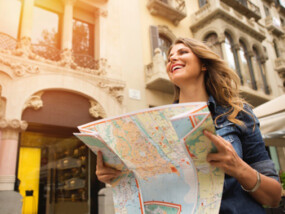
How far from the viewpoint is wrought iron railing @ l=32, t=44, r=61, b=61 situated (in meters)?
6.83

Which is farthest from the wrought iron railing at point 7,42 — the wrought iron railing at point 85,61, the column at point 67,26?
the wrought iron railing at point 85,61

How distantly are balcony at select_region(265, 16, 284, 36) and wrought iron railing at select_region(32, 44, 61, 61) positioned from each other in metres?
13.6

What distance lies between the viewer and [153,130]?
89 centimetres

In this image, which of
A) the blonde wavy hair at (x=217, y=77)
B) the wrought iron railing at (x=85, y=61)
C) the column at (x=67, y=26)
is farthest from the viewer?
the wrought iron railing at (x=85, y=61)

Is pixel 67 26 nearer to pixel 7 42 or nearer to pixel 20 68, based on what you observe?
pixel 7 42

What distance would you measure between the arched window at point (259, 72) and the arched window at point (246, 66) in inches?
11.3

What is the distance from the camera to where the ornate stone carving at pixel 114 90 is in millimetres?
7517

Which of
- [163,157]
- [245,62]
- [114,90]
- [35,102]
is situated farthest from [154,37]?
[163,157]

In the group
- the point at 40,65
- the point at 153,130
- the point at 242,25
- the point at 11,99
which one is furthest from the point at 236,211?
the point at 242,25

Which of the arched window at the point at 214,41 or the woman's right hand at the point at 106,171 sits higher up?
the arched window at the point at 214,41

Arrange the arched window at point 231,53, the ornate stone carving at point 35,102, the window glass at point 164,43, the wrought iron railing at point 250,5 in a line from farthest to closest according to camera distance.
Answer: the wrought iron railing at point 250,5, the arched window at point 231,53, the window glass at point 164,43, the ornate stone carving at point 35,102

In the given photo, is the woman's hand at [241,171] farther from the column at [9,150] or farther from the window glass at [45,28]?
the window glass at [45,28]

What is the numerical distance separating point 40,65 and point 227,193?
6.49 meters

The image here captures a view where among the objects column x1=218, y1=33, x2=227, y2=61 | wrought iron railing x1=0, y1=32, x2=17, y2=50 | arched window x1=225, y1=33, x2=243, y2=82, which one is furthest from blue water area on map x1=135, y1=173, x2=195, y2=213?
arched window x1=225, y1=33, x2=243, y2=82
